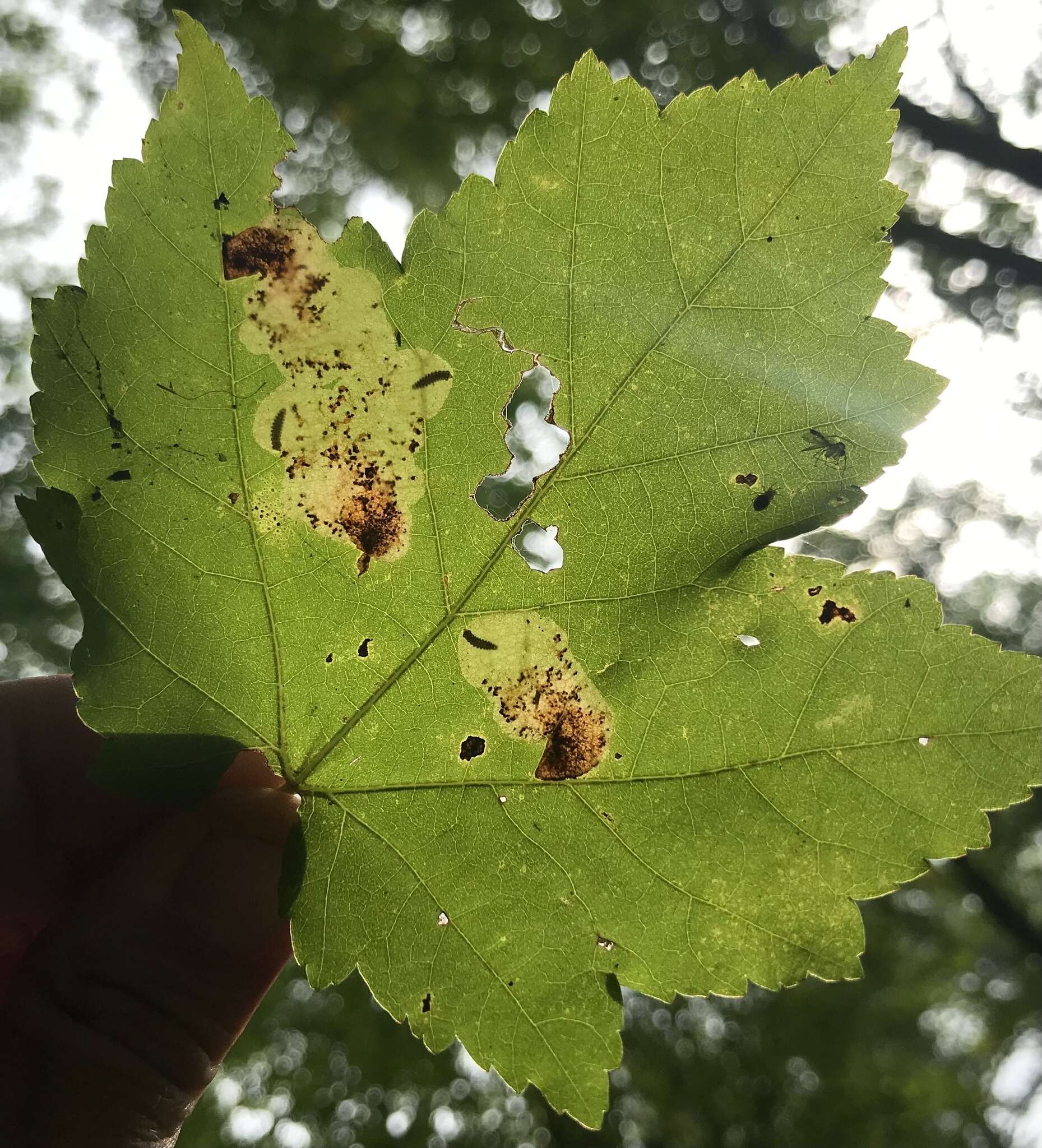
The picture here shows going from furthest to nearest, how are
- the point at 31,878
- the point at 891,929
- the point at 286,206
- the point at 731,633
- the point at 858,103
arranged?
1. the point at 891,929
2. the point at 31,878
3. the point at 731,633
4. the point at 286,206
5. the point at 858,103

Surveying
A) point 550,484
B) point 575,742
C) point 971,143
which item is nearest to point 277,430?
point 550,484

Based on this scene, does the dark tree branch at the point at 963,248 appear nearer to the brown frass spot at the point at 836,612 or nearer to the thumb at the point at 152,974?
the brown frass spot at the point at 836,612

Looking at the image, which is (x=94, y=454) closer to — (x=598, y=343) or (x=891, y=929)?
(x=598, y=343)

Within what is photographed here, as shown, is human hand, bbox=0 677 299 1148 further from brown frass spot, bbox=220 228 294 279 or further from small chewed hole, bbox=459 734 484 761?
brown frass spot, bbox=220 228 294 279

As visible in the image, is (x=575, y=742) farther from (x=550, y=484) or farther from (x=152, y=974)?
(x=152, y=974)

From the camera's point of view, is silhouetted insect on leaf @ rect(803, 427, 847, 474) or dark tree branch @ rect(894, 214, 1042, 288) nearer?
silhouetted insect on leaf @ rect(803, 427, 847, 474)

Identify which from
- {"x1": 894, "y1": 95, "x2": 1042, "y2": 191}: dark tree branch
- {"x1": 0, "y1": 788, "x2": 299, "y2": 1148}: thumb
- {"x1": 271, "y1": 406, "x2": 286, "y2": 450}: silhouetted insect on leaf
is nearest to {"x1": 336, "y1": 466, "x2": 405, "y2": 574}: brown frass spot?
{"x1": 271, "y1": 406, "x2": 286, "y2": 450}: silhouetted insect on leaf

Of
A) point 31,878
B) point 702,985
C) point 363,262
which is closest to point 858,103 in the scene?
point 363,262
